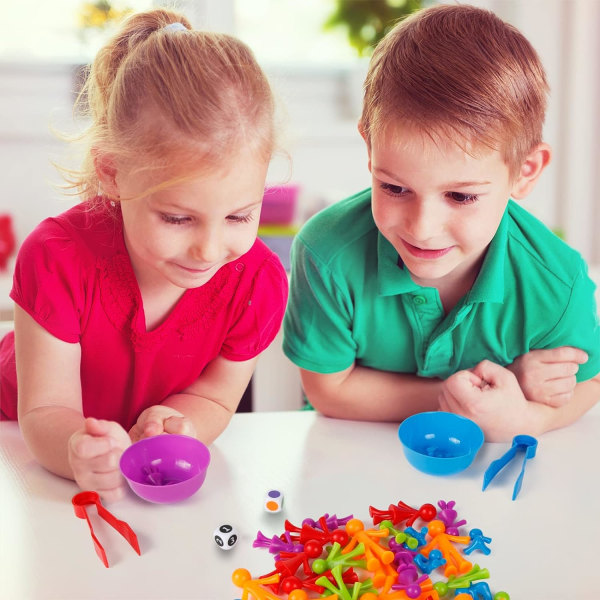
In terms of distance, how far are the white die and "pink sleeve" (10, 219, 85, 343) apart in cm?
30

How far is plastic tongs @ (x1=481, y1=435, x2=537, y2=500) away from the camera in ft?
2.66

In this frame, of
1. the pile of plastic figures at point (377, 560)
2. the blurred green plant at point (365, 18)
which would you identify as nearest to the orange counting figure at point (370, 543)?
the pile of plastic figures at point (377, 560)

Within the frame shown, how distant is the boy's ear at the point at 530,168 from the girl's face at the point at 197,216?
304 millimetres

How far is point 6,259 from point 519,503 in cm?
163

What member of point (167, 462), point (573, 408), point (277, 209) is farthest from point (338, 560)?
point (277, 209)

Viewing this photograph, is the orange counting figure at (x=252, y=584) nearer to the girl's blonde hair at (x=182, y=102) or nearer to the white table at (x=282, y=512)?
the white table at (x=282, y=512)

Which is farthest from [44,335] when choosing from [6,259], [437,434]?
[6,259]

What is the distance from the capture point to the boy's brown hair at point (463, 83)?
2.64 ft

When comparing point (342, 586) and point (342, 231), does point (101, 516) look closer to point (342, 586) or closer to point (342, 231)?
point (342, 586)

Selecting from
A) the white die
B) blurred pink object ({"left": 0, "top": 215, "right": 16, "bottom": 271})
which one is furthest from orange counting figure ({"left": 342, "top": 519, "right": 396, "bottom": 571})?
blurred pink object ({"left": 0, "top": 215, "right": 16, "bottom": 271})

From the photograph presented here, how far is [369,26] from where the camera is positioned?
222 centimetres

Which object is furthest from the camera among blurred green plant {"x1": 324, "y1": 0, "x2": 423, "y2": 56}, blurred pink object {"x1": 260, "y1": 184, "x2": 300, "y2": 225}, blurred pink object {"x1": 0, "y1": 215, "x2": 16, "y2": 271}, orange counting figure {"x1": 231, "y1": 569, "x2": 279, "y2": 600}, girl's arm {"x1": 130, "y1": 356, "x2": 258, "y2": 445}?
blurred green plant {"x1": 324, "y1": 0, "x2": 423, "y2": 56}

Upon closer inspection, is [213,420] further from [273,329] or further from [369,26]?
[369,26]

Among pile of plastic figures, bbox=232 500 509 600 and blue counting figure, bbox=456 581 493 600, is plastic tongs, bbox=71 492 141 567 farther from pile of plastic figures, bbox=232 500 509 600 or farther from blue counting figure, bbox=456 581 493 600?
blue counting figure, bbox=456 581 493 600
